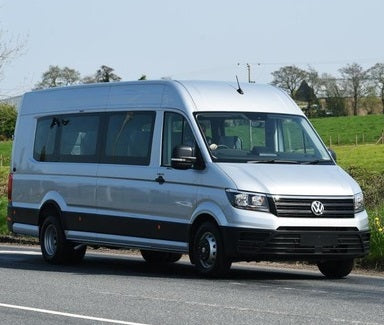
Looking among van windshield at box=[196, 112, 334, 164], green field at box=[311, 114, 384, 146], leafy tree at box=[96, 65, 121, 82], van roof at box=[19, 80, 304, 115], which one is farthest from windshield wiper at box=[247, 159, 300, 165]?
green field at box=[311, 114, 384, 146]

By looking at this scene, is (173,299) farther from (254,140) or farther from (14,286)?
(254,140)

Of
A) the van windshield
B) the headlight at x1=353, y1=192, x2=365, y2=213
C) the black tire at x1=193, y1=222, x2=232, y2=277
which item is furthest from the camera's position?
the van windshield

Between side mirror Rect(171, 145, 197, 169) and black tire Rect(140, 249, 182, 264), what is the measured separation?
3.33 meters

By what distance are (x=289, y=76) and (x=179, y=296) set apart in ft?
390

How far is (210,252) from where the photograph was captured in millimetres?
15031

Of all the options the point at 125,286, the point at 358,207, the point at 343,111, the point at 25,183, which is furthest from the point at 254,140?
the point at 343,111

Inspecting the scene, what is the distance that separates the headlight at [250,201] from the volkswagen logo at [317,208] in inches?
22.6

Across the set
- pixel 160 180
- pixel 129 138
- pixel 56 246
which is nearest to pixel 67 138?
pixel 56 246

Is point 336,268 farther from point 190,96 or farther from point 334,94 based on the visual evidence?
point 334,94

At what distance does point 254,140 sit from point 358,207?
1.62 metres

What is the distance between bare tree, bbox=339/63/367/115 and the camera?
129 m

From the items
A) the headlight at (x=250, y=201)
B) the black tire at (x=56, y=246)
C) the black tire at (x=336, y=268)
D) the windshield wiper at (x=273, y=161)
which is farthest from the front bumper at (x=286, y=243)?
the black tire at (x=56, y=246)

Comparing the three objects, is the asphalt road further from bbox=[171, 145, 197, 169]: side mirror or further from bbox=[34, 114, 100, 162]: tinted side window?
bbox=[34, 114, 100, 162]: tinted side window

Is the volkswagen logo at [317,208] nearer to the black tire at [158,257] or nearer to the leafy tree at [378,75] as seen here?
the black tire at [158,257]
